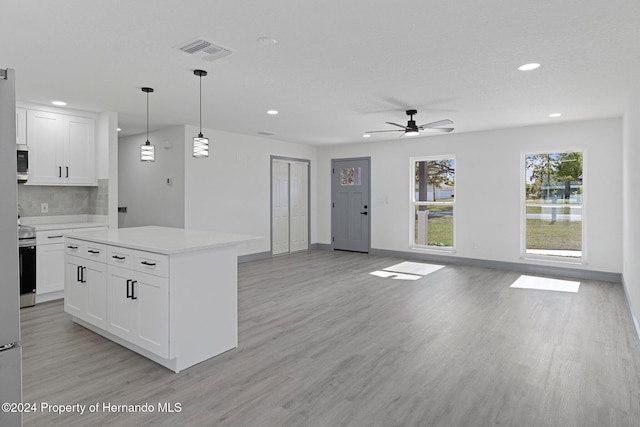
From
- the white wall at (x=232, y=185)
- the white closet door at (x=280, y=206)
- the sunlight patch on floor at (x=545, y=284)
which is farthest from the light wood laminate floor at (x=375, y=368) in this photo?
the white closet door at (x=280, y=206)

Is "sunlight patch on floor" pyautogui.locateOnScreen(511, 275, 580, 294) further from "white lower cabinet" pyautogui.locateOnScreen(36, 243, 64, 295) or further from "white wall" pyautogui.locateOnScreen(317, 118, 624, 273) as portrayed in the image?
"white lower cabinet" pyautogui.locateOnScreen(36, 243, 64, 295)

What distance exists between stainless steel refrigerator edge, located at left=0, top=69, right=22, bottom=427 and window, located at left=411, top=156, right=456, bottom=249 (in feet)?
23.2

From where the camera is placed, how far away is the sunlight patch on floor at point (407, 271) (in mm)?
6148

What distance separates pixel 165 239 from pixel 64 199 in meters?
3.41

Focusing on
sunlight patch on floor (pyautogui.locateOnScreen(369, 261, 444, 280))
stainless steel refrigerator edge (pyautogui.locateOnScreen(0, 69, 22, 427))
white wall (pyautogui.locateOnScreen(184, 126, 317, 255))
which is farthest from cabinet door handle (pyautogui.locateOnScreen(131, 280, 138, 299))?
sunlight patch on floor (pyautogui.locateOnScreen(369, 261, 444, 280))

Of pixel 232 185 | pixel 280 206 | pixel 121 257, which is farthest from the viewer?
pixel 280 206

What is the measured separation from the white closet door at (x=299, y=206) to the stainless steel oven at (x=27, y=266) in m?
4.91

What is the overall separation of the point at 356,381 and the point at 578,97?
14.0ft

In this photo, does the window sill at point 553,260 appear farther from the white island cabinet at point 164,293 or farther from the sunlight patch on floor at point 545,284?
the white island cabinet at point 164,293

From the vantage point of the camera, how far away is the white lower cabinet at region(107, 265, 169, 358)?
278 centimetres

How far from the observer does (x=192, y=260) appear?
2883mm

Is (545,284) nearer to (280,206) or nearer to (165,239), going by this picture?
(280,206)

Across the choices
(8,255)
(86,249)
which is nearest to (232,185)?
(86,249)

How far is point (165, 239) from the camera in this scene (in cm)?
324
